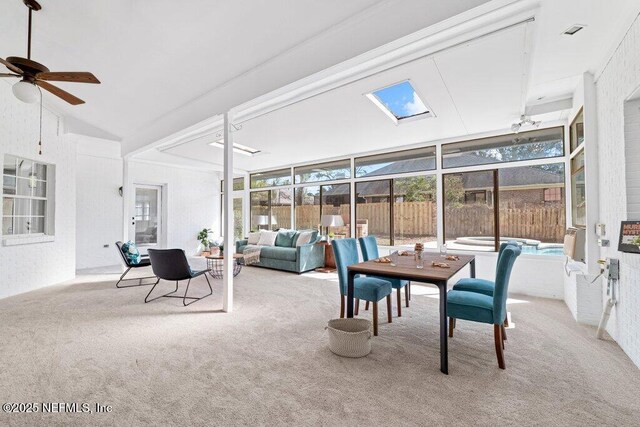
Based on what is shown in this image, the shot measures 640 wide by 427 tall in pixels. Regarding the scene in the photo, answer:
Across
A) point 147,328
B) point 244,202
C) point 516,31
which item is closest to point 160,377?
point 147,328

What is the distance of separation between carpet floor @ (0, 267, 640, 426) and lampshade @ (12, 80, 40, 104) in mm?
2164

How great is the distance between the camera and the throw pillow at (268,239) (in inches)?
280

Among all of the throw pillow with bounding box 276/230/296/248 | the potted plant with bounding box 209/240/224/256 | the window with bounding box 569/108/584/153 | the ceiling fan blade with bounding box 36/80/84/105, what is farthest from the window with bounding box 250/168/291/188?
the window with bounding box 569/108/584/153

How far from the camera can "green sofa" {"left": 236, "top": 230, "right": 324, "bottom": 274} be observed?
20.1 feet

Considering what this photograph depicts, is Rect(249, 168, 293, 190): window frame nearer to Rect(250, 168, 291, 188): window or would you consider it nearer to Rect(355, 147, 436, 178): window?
Rect(250, 168, 291, 188): window

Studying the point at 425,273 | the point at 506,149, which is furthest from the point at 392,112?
the point at 425,273

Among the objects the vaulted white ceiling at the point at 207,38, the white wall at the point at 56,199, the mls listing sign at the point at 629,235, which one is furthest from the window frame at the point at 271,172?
the mls listing sign at the point at 629,235

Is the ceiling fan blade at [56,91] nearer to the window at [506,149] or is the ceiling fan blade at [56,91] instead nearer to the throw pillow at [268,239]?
Result: the throw pillow at [268,239]

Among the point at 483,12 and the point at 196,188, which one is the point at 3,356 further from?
the point at 196,188

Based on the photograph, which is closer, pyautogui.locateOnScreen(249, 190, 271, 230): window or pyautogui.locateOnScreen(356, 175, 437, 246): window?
pyautogui.locateOnScreen(356, 175, 437, 246): window

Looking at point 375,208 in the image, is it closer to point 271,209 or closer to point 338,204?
point 338,204

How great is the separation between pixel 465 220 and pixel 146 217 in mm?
7576

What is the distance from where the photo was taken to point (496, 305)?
7.57 feet

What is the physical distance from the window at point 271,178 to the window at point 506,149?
409 cm
